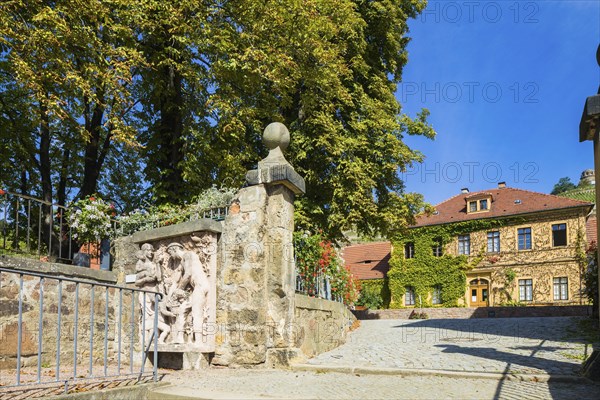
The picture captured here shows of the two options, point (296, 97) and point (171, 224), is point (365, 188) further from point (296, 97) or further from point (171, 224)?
point (171, 224)

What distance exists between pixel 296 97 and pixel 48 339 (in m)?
10.5

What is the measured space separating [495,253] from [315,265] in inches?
1052

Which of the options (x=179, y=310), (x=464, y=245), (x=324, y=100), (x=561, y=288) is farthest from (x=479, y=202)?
(x=179, y=310)

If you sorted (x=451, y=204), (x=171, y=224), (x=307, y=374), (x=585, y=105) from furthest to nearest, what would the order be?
1. (x=451, y=204)
2. (x=171, y=224)
3. (x=307, y=374)
4. (x=585, y=105)

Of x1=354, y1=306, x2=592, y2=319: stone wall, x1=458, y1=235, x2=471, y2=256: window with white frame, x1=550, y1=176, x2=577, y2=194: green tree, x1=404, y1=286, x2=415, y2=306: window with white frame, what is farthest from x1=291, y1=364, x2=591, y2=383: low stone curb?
x1=550, y1=176, x2=577, y2=194: green tree

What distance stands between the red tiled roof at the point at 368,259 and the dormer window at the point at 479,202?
7.51m

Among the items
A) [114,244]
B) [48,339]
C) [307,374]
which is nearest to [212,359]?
[307,374]

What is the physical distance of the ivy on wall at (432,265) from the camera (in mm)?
33688

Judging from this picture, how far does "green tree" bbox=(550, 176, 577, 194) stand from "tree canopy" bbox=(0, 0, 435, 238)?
9765 cm

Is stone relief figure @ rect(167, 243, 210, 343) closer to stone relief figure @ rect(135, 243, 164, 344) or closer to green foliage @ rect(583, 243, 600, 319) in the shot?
stone relief figure @ rect(135, 243, 164, 344)

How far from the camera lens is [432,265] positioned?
34781mm

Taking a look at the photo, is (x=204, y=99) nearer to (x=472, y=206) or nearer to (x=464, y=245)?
(x=464, y=245)

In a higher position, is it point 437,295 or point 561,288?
point 561,288

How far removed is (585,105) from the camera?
5.92m
